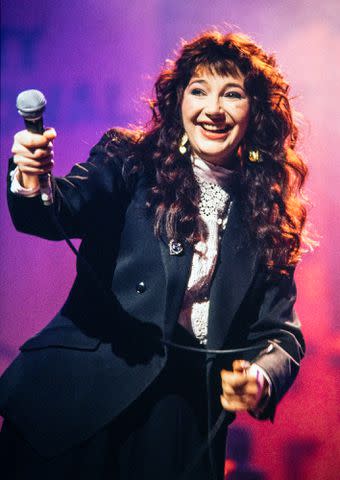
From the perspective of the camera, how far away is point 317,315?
8.54 ft

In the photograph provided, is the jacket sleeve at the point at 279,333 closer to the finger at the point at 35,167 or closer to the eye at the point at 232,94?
the eye at the point at 232,94

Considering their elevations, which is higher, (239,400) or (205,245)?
(205,245)

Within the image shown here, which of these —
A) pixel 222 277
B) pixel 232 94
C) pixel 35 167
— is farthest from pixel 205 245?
pixel 35 167

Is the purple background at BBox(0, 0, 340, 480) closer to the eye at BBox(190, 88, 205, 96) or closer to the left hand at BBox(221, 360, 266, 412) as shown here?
the eye at BBox(190, 88, 205, 96)

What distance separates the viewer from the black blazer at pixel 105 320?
1334 mm

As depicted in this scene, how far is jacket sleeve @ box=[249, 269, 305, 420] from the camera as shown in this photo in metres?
1.46

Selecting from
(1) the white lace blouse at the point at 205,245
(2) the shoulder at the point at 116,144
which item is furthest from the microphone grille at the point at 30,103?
(1) the white lace blouse at the point at 205,245

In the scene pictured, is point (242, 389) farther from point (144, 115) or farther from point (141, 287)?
point (144, 115)

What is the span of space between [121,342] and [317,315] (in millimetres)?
1425

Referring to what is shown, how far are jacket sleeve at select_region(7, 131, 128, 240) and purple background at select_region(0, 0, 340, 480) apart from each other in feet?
3.38

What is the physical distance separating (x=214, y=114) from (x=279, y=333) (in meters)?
0.58

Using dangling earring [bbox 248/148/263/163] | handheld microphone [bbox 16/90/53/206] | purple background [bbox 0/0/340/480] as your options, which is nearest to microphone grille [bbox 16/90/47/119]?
handheld microphone [bbox 16/90/53/206]

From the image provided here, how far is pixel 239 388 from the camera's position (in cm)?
126

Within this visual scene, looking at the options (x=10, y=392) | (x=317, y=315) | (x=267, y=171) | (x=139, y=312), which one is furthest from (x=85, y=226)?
(x=317, y=315)
